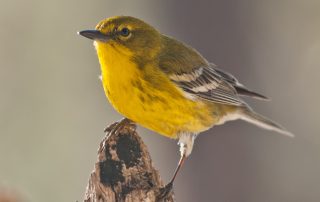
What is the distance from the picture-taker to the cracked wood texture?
5.39 m

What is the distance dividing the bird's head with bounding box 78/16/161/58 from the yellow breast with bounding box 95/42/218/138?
0.09 feet

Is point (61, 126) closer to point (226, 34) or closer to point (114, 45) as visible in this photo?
point (226, 34)

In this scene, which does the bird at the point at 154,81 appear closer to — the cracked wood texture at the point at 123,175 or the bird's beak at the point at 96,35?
the bird's beak at the point at 96,35

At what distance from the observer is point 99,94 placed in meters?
13.8

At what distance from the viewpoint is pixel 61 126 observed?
1387cm

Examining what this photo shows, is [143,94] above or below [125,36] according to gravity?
below

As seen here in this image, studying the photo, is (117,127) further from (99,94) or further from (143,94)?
(99,94)

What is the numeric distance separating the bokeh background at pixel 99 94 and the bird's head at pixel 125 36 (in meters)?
3.57

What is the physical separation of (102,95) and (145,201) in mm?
8182

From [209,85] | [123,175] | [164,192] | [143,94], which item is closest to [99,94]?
[209,85]

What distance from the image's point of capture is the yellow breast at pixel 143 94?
653 centimetres

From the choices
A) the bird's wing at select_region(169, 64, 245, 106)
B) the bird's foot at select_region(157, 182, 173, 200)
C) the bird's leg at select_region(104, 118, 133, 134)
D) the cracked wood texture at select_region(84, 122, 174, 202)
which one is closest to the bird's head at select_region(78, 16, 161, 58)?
the bird's wing at select_region(169, 64, 245, 106)

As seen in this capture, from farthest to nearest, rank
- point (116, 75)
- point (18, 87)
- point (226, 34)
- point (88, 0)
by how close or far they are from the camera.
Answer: point (88, 0) → point (18, 87) → point (226, 34) → point (116, 75)

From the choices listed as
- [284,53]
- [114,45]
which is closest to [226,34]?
[284,53]
